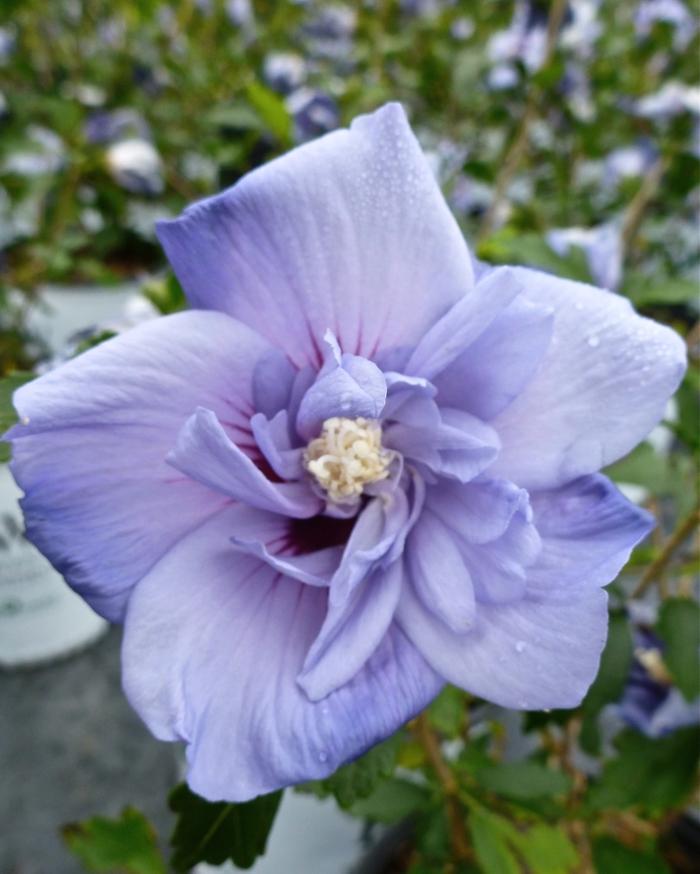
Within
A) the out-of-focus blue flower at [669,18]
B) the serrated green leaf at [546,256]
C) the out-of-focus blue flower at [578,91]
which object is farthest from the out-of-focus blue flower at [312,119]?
the out-of-focus blue flower at [669,18]

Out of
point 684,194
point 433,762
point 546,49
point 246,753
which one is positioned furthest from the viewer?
point 684,194

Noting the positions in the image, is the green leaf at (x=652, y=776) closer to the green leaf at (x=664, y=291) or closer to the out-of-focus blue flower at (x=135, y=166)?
the green leaf at (x=664, y=291)

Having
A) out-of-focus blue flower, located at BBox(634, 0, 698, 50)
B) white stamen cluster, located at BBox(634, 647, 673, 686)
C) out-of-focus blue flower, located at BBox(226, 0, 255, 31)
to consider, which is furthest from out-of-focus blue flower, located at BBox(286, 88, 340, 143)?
out-of-focus blue flower, located at BBox(226, 0, 255, 31)

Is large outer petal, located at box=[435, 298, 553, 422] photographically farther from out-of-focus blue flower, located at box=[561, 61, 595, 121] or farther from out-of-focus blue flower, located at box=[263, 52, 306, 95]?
out-of-focus blue flower, located at box=[561, 61, 595, 121]

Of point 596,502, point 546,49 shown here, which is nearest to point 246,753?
point 596,502

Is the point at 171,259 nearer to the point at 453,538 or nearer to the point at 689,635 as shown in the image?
the point at 453,538

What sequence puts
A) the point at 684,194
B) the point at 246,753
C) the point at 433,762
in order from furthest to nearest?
the point at 684,194, the point at 433,762, the point at 246,753

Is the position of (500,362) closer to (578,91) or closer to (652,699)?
(652,699)
